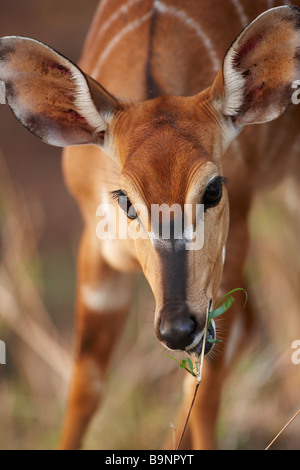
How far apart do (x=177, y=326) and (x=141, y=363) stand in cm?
234

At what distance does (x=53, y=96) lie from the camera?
284 cm

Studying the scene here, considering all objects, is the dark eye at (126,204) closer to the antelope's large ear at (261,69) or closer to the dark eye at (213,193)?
the dark eye at (213,193)

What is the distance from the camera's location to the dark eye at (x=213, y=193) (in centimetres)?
253

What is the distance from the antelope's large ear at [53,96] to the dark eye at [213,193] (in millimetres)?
526

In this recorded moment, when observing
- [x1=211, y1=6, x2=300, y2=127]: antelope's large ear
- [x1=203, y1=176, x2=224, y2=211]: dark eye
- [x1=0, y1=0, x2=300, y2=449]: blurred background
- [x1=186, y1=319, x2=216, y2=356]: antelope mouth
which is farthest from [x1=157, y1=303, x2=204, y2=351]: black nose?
[x1=0, y1=0, x2=300, y2=449]: blurred background

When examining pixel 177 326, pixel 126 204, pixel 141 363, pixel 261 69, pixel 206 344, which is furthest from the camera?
pixel 141 363

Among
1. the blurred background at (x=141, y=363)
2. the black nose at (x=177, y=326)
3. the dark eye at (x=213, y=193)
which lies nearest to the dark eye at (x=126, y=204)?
the dark eye at (x=213, y=193)

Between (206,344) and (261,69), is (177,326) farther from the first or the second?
(261,69)

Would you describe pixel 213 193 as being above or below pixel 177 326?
above

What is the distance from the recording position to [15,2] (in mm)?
7102

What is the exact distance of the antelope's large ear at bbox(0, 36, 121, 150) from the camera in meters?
2.67

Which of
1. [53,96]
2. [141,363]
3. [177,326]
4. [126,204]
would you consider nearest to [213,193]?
[126,204]
